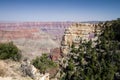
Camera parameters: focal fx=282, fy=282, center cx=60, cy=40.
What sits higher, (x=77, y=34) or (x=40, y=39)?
(x=77, y=34)

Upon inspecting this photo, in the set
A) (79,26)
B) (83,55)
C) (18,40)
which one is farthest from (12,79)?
(18,40)

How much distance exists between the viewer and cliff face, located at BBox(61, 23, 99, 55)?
2271 inches

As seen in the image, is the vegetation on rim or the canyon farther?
the canyon

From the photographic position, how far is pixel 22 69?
26.3 m

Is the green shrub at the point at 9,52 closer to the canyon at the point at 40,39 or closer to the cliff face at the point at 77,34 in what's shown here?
the cliff face at the point at 77,34

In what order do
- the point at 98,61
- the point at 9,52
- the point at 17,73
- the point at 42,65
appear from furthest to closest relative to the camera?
the point at 42,65
the point at 9,52
the point at 98,61
the point at 17,73

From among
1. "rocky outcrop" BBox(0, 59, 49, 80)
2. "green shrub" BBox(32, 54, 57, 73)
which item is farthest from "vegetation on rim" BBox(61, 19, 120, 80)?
"rocky outcrop" BBox(0, 59, 49, 80)

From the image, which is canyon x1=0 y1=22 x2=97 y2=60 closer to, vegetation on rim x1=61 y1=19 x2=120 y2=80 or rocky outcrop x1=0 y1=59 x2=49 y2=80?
vegetation on rim x1=61 y1=19 x2=120 y2=80

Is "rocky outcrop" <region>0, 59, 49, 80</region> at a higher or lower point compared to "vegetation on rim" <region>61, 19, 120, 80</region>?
higher

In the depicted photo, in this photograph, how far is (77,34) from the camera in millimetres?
61438

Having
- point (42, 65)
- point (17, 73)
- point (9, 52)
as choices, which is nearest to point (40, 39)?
point (42, 65)

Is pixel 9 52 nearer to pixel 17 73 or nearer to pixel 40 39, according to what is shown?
pixel 17 73

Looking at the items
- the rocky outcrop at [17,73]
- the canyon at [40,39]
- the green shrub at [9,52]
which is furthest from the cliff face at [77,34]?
the rocky outcrop at [17,73]

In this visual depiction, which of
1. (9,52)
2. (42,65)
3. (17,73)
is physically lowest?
(42,65)
